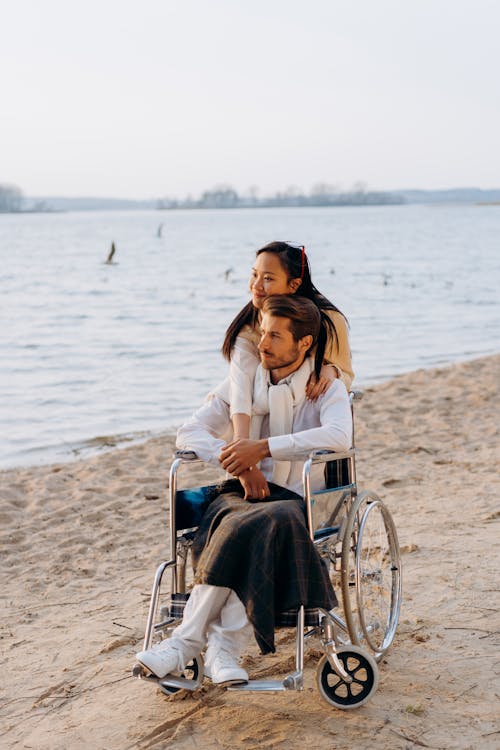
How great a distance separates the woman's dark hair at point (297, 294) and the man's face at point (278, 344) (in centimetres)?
12

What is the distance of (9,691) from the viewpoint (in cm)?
357

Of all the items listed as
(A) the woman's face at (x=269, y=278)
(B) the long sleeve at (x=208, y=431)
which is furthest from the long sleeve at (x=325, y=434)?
(A) the woman's face at (x=269, y=278)

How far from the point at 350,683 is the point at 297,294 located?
4.55 ft

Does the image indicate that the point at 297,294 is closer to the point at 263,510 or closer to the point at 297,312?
the point at 297,312

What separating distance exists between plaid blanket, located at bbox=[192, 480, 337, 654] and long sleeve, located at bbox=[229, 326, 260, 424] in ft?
1.63

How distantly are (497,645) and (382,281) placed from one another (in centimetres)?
2576

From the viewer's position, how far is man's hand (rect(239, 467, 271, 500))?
3256mm

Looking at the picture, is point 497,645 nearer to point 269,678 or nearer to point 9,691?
point 269,678

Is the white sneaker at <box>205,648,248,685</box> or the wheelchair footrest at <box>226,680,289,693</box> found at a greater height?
the white sneaker at <box>205,648,248,685</box>

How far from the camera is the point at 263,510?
3066mm

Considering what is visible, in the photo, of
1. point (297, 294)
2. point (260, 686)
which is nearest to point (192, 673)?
point (260, 686)

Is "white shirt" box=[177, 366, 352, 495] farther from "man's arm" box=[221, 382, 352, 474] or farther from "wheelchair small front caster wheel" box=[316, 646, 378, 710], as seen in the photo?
"wheelchair small front caster wheel" box=[316, 646, 378, 710]

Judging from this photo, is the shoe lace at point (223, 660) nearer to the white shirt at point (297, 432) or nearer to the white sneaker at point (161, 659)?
the white sneaker at point (161, 659)

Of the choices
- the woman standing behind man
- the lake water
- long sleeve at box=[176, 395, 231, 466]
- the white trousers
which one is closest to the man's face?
the woman standing behind man
